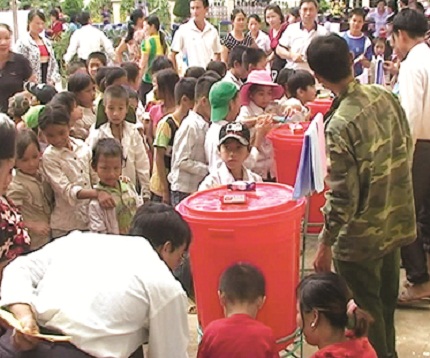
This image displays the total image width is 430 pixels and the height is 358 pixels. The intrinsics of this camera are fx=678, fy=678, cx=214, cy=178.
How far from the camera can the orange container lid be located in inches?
A: 109

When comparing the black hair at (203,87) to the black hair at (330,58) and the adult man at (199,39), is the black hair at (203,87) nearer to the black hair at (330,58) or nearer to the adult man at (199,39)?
the black hair at (330,58)

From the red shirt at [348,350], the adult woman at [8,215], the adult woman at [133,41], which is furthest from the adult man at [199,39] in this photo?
the red shirt at [348,350]

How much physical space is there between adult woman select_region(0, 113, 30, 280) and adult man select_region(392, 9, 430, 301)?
2419 mm

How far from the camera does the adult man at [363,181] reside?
2.69 meters

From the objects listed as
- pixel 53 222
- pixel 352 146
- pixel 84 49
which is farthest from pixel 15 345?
pixel 84 49

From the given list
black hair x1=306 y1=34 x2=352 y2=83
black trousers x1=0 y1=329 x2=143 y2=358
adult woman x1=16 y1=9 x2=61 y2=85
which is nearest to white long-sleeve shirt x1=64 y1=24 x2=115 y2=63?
adult woman x1=16 y1=9 x2=61 y2=85

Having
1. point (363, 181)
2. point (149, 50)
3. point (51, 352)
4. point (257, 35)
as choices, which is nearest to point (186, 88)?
point (363, 181)

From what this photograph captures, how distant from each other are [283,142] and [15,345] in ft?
7.80

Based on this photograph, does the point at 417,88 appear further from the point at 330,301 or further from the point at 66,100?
Result: the point at 66,100

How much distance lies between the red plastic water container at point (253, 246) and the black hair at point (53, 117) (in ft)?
3.56

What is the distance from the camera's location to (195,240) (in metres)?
2.86

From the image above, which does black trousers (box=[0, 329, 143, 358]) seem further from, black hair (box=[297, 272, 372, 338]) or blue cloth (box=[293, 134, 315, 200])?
blue cloth (box=[293, 134, 315, 200])

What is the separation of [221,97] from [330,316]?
1838 mm

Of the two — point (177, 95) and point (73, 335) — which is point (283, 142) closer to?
point (177, 95)
